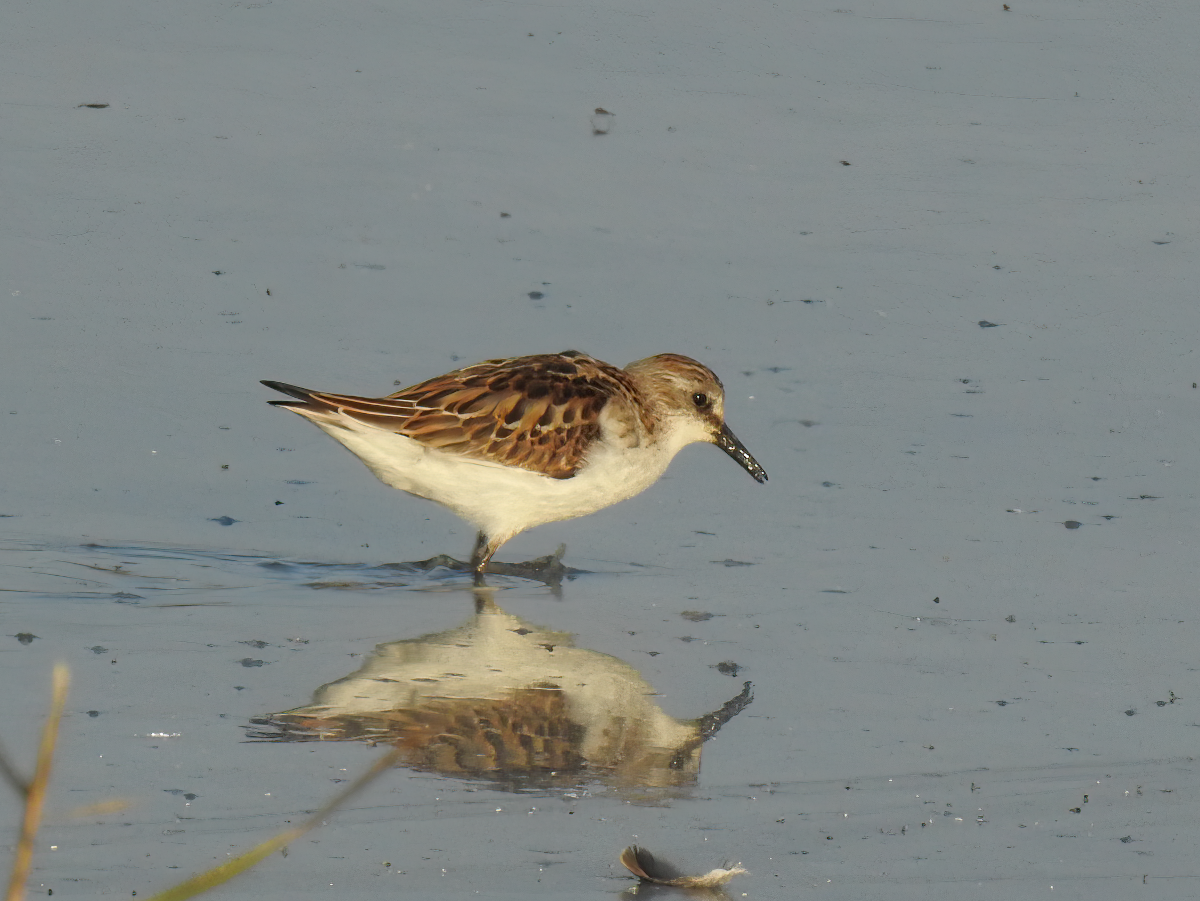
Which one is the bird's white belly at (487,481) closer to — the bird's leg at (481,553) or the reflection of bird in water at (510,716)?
the bird's leg at (481,553)

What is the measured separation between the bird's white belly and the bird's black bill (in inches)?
22.5

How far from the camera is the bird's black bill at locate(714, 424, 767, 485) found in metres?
8.04

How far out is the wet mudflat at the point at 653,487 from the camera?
17.1ft

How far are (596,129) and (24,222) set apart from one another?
3.53 meters

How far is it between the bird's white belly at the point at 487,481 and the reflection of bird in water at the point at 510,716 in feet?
3.93

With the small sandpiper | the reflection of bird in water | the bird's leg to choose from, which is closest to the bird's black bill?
the small sandpiper

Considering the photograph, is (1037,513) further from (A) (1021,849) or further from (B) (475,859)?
(B) (475,859)

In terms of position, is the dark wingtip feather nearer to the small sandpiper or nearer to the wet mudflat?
the small sandpiper

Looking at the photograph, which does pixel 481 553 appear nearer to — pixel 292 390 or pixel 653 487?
pixel 292 390

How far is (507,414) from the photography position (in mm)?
7719

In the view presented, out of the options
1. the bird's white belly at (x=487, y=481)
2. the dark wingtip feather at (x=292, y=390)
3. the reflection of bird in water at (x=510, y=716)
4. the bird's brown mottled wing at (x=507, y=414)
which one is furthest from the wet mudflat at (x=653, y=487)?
the dark wingtip feather at (x=292, y=390)

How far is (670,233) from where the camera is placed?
10.1 m

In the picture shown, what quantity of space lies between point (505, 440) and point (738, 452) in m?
1.11

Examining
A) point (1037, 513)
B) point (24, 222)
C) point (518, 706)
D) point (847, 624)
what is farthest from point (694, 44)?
point (518, 706)
